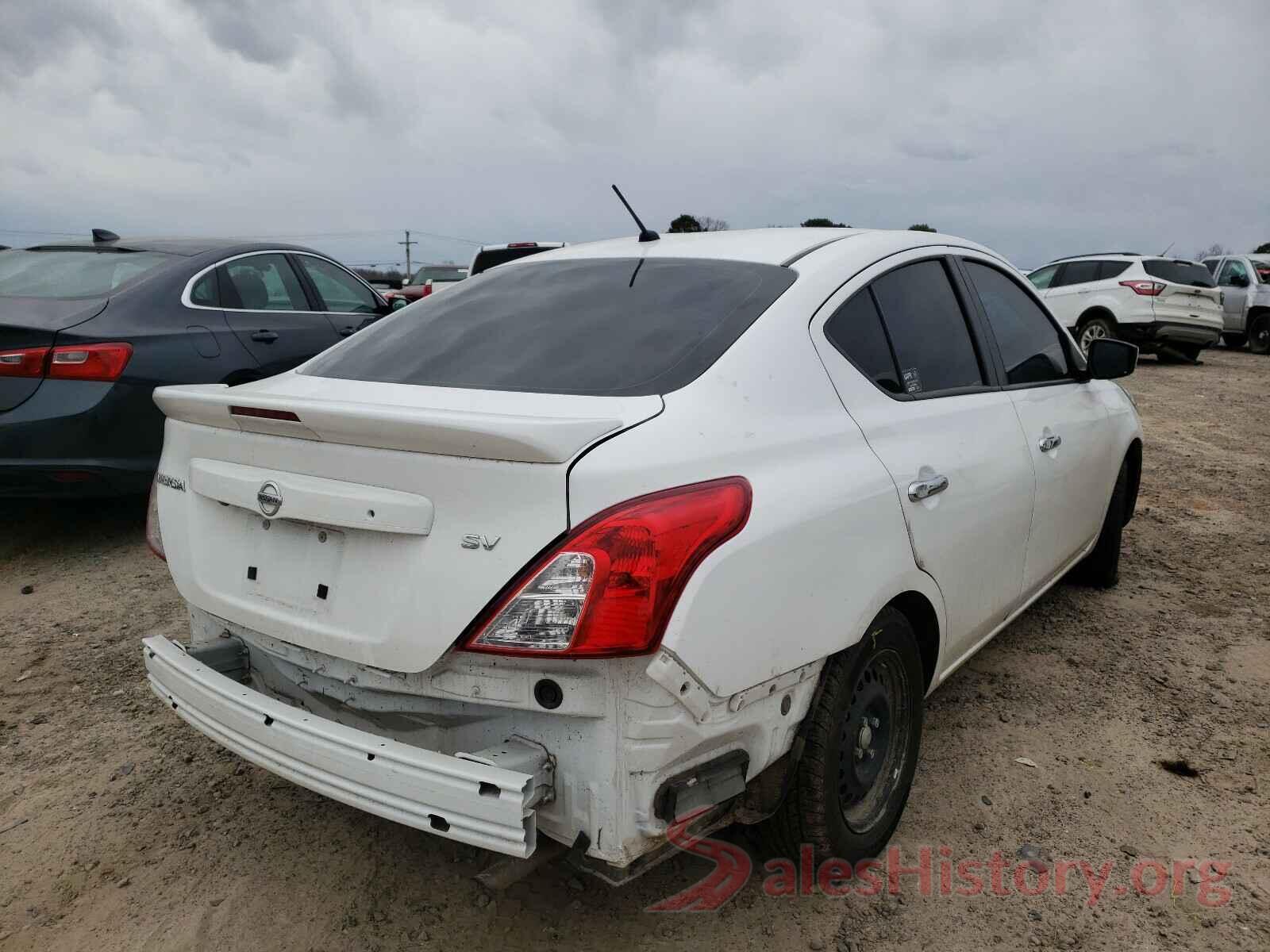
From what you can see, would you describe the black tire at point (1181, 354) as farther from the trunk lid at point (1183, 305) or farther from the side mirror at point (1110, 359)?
the side mirror at point (1110, 359)

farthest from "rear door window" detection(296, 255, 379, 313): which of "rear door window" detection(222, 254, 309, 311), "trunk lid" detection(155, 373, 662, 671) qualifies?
"trunk lid" detection(155, 373, 662, 671)

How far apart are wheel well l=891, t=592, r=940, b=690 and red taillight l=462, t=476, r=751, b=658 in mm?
864

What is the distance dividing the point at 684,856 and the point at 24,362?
3744 mm

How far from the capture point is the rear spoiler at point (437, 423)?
5.52 ft

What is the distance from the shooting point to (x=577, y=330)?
237 centimetres

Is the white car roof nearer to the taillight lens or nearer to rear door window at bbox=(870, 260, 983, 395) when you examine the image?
rear door window at bbox=(870, 260, 983, 395)

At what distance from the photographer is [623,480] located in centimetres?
168

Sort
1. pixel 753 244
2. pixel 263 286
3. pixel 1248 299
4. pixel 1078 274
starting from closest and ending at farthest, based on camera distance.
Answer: pixel 753 244 < pixel 263 286 < pixel 1078 274 < pixel 1248 299

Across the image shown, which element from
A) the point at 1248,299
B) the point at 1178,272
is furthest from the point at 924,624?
the point at 1248,299

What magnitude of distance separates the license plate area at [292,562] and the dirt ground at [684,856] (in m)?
0.81

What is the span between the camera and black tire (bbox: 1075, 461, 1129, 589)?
13.7ft

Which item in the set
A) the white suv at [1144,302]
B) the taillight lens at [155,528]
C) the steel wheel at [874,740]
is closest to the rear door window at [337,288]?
the taillight lens at [155,528]

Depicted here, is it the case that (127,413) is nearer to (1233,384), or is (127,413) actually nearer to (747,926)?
(747,926)

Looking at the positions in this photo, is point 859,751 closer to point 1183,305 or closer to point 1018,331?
point 1018,331
